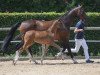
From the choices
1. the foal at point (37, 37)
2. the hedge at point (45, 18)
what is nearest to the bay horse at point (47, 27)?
the foal at point (37, 37)

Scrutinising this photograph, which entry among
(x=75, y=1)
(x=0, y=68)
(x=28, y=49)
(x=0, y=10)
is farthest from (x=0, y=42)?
(x=75, y=1)

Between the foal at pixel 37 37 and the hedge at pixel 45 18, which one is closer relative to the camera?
the foal at pixel 37 37

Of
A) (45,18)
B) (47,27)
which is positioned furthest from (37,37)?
(45,18)

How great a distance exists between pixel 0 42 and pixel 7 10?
6326mm

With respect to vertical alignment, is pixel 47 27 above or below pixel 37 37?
above

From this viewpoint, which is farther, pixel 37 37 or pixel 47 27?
pixel 47 27

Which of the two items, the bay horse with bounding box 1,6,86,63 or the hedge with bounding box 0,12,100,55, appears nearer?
the bay horse with bounding box 1,6,86,63

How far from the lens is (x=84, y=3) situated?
85.3 ft

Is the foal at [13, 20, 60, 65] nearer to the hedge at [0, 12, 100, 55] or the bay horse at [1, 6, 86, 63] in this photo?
the bay horse at [1, 6, 86, 63]

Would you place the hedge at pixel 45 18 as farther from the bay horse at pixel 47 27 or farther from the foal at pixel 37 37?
the foal at pixel 37 37

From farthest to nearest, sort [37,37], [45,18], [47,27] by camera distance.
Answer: [45,18], [47,27], [37,37]

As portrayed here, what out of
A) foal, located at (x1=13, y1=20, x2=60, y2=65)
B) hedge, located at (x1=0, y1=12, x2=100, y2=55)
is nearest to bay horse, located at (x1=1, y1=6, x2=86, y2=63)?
foal, located at (x1=13, y1=20, x2=60, y2=65)

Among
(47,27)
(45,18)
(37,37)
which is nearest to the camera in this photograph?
(37,37)

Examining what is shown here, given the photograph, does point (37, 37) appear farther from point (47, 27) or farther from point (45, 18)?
point (45, 18)
